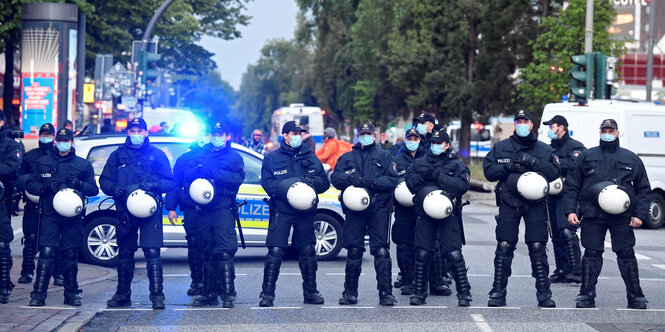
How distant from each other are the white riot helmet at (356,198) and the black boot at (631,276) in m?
2.41

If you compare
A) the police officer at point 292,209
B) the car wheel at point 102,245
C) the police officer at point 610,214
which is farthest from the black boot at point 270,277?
the car wheel at point 102,245

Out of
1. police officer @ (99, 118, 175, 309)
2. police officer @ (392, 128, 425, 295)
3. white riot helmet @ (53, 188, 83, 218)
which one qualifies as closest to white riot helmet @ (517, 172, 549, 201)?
police officer @ (392, 128, 425, 295)

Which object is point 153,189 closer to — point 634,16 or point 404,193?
point 404,193

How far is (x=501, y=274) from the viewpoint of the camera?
10398mm

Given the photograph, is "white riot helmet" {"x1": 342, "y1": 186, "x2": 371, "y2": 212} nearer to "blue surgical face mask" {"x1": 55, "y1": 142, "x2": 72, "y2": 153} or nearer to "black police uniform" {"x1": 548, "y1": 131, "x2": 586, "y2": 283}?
"blue surgical face mask" {"x1": 55, "y1": 142, "x2": 72, "y2": 153}

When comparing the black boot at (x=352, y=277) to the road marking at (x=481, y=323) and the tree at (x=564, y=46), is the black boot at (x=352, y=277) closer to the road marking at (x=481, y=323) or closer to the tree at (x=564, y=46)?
the road marking at (x=481, y=323)

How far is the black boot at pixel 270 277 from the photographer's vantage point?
10250 mm

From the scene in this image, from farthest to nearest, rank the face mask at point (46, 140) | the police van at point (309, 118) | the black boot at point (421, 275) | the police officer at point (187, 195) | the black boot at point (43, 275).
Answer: the police van at point (309, 118) → the face mask at point (46, 140) → the black boot at point (421, 275) → the police officer at point (187, 195) → the black boot at point (43, 275)

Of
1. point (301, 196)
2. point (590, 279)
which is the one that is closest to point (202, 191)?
point (301, 196)

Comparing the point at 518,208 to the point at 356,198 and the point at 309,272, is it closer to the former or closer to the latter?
the point at 356,198

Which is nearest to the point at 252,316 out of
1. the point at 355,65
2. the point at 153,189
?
the point at 153,189

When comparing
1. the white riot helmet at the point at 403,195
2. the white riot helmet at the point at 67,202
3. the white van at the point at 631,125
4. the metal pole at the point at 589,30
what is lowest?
the white riot helmet at the point at 67,202

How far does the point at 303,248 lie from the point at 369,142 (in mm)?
1188

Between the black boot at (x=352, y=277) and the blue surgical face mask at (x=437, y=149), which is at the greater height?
the blue surgical face mask at (x=437, y=149)
